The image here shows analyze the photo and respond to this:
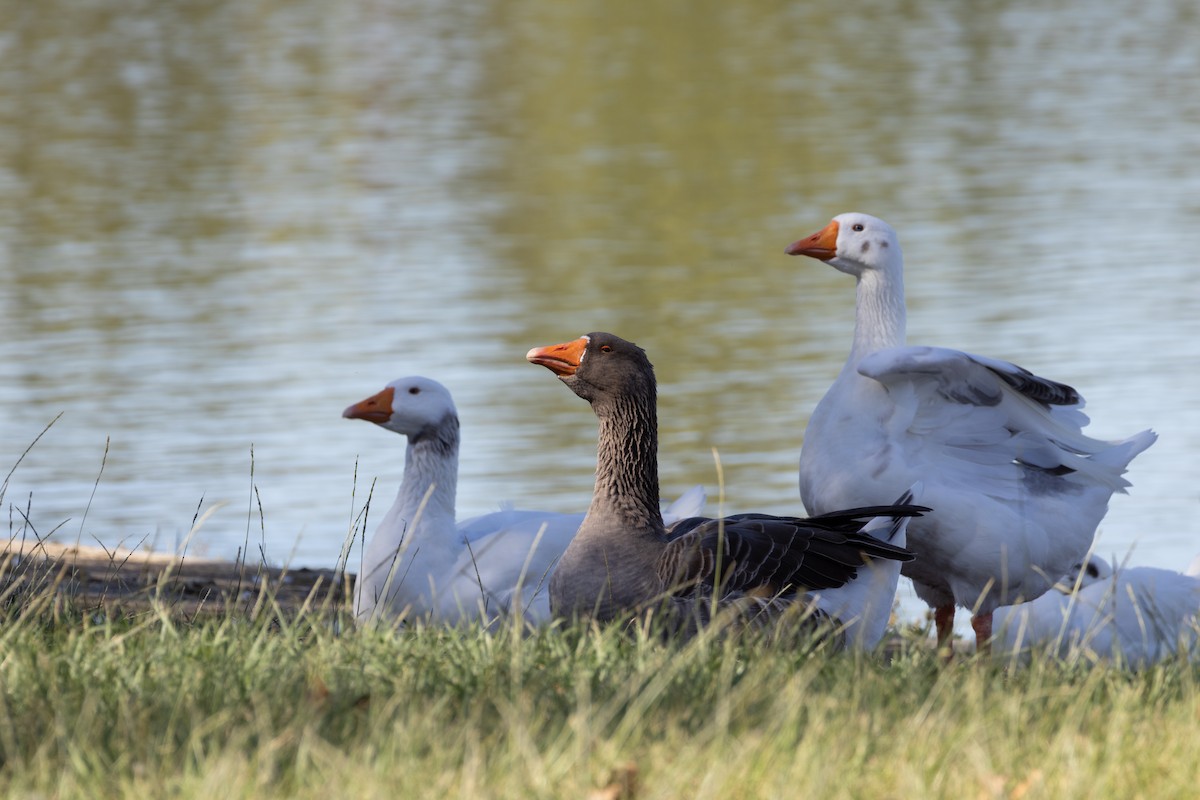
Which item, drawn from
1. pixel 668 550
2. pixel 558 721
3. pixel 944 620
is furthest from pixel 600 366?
pixel 558 721

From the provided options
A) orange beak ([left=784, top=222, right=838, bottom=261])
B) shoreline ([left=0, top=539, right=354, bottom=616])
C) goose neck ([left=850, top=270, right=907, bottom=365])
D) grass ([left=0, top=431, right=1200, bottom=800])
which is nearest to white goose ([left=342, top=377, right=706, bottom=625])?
shoreline ([left=0, top=539, right=354, bottom=616])

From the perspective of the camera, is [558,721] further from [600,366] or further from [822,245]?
[822,245]

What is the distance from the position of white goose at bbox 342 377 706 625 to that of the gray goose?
725 millimetres

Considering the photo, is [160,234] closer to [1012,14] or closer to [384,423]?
[384,423]

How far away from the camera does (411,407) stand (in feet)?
28.3

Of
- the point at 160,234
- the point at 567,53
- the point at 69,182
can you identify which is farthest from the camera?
the point at 567,53

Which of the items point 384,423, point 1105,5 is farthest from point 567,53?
point 384,423

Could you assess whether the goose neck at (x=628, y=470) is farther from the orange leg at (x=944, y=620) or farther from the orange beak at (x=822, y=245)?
the orange beak at (x=822, y=245)

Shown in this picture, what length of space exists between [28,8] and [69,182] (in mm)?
26822

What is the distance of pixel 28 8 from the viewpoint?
172 ft

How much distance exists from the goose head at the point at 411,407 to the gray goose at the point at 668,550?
2.00m

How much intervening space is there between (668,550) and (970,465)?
198cm

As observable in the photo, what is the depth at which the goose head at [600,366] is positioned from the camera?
6754mm

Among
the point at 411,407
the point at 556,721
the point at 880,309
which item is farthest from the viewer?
the point at 411,407
